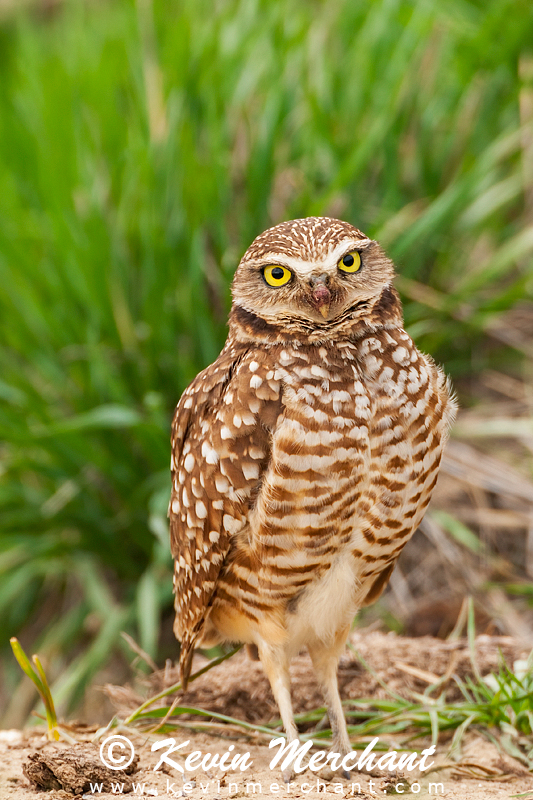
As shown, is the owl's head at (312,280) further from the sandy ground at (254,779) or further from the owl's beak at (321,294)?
the sandy ground at (254,779)

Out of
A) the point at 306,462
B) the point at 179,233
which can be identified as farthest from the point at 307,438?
the point at 179,233

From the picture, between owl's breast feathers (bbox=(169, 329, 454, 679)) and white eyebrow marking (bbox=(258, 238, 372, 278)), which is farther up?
white eyebrow marking (bbox=(258, 238, 372, 278))

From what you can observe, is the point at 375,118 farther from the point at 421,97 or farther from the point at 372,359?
the point at 372,359

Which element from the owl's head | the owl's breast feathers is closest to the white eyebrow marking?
the owl's head

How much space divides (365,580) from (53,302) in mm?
→ 2762

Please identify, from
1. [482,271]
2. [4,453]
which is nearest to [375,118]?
[482,271]

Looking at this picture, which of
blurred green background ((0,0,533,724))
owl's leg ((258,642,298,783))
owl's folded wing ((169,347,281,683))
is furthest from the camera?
blurred green background ((0,0,533,724))

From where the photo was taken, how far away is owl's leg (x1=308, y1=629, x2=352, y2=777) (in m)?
2.62

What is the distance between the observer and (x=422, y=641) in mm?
3195

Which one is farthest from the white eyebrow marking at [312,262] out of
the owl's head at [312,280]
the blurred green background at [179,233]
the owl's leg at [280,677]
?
the blurred green background at [179,233]

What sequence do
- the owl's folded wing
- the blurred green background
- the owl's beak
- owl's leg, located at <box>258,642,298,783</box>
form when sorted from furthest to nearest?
the blurred green background
owl's leg, located at <box>258,642,298,783</box>
the owl's folded wing
the owl's beak

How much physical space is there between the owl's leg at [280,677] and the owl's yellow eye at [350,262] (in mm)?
1159

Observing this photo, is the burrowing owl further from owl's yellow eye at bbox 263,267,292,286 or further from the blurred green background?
the blurred green background

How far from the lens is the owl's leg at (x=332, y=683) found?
2.62 m
